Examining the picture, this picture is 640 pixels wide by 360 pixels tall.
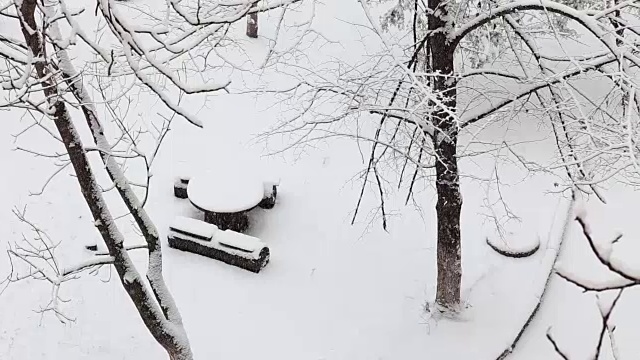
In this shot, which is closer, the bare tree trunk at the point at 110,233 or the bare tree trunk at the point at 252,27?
the bare tree trunk at the point at 110,233

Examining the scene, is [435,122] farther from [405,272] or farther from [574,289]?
[574,289]

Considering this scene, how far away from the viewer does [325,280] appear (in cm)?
928

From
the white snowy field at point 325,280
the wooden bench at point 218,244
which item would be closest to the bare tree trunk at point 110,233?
the white snowy field at point 325,280

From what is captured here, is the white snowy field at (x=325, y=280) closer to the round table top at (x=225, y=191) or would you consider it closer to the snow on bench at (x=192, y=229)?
the snow on bench at (x=192, y=229)

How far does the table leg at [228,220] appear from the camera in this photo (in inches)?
386

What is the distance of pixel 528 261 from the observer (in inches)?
379

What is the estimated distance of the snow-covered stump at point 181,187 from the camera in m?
10.6

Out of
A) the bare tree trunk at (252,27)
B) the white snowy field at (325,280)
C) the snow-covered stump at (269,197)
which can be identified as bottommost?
the white snowy field at (325,280)

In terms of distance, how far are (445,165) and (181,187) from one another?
5228 mm

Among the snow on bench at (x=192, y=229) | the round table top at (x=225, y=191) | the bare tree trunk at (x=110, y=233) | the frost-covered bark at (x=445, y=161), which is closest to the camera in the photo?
the bare tree trunk at (x=110, y=233)

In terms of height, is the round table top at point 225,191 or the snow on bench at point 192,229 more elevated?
the round table top at point 225,191

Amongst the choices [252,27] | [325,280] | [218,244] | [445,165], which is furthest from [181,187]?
[252,27]

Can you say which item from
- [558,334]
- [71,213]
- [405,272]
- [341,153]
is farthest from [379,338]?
[71,213]

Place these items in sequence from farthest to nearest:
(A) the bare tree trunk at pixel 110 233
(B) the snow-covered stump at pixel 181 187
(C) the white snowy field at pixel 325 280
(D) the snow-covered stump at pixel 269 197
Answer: (B) the snow-covered stump at pixel 181 187, (D) the snow-covered stump at pixel 269 197, (C) the white snowy field at pixel 325 280, (A) the bare tree trunk at pixel 110 233
